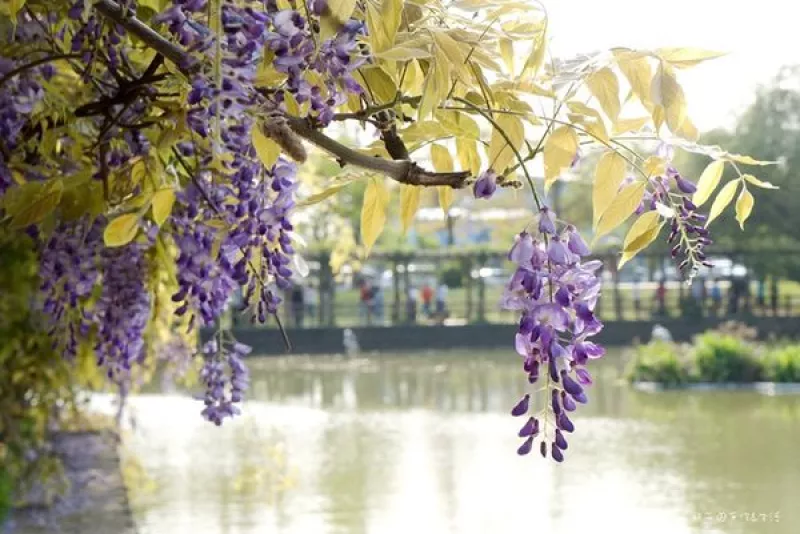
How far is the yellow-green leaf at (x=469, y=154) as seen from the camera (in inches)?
43.6

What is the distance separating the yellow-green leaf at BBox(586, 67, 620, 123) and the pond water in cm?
349

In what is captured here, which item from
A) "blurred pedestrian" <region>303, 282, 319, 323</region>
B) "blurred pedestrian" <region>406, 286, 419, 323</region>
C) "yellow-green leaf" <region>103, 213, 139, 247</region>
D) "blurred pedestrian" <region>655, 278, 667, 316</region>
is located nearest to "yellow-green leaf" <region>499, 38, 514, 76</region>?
"yellow-green leaf" <region>103, 213, 139, 247</region>

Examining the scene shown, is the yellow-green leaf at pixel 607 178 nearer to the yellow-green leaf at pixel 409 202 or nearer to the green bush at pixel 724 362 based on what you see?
the yellow-green leaf at pixel 409 202

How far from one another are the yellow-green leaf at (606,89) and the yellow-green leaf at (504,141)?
6 cm

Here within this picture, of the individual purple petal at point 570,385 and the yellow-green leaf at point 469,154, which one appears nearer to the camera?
the individual purple petal at point 570,385

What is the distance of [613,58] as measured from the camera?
2.96 ft

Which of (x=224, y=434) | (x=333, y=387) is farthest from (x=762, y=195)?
(x=224, y=434)

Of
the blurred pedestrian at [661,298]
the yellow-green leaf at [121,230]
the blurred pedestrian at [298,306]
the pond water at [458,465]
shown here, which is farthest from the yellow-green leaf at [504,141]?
the blurred pedestrian at [661,298]

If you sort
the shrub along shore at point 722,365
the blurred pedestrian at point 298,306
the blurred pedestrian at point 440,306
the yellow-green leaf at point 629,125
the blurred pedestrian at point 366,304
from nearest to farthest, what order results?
the yellow-green leaf at point 629,125
the shrub along shore at point 722,365
the blurred pedestrian at point 298,306
the blurred pedestrian at point 366,304
the blurred pedestrian at point 440,306

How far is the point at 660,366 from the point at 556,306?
1262cm

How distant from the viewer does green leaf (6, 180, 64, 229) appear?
3.90 feet

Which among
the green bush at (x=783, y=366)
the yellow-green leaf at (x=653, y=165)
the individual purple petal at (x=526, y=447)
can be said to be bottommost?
the green bush at (x=783, y=366)

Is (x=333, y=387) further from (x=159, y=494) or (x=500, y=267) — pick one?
(x=500, y=267)

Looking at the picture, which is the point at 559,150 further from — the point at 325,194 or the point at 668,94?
the point at 325,194
